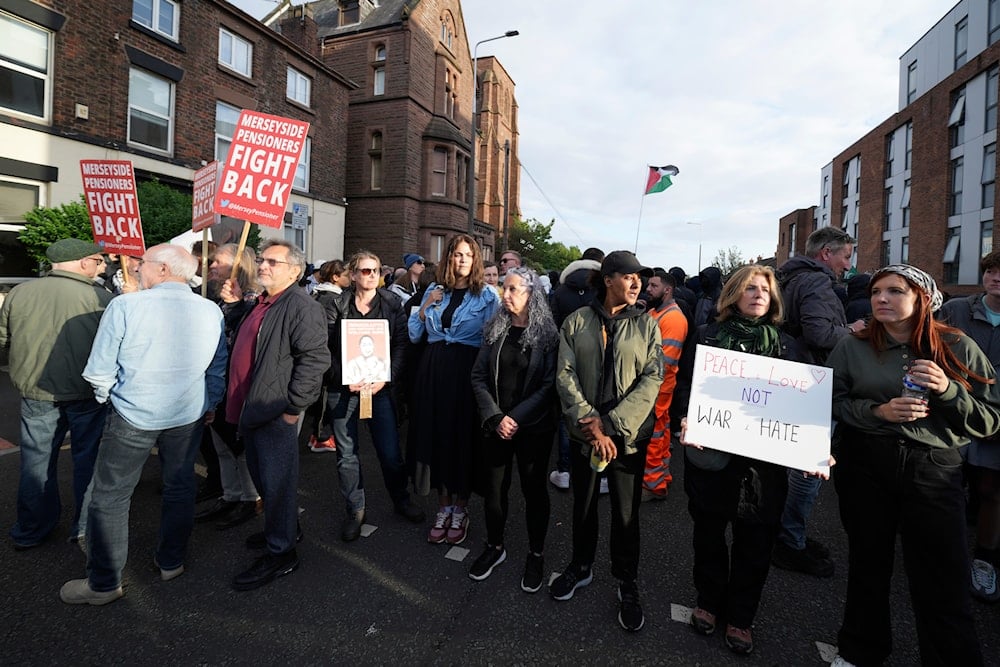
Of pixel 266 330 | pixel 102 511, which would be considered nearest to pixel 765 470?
pixel 266 330

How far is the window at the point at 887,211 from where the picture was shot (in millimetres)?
31141

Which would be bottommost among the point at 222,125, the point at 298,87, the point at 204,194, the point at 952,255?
the point at 204,194

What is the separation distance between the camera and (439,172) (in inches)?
843

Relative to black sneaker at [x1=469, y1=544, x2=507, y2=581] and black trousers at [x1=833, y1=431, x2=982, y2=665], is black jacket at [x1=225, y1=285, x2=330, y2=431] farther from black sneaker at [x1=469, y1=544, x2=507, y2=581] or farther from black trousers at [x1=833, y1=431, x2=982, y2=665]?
black trousers at [x1=833, y1=431, x2=982, y2=665]

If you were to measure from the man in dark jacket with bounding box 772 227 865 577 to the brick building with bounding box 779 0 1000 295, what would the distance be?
2659cm

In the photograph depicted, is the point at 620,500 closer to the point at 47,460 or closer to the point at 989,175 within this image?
the point at 47,460

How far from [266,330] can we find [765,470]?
9.27 feet

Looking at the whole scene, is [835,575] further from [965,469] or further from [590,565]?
[590,565]

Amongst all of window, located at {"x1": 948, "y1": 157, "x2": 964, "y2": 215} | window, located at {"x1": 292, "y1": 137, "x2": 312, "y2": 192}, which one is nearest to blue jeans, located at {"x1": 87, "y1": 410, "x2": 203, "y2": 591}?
window, located at {"x1": 292, "y1": 137, "x2": 312, "y2": 192}

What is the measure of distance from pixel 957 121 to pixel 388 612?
109ft

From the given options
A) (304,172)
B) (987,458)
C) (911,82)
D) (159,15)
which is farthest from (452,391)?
(911,82)

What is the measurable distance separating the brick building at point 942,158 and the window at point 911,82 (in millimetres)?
59

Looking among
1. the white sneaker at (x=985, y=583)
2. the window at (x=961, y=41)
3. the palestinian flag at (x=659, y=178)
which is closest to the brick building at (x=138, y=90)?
the white sneaker at (x=985, y=583)

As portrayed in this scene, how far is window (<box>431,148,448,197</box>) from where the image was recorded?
21203 millimetres
